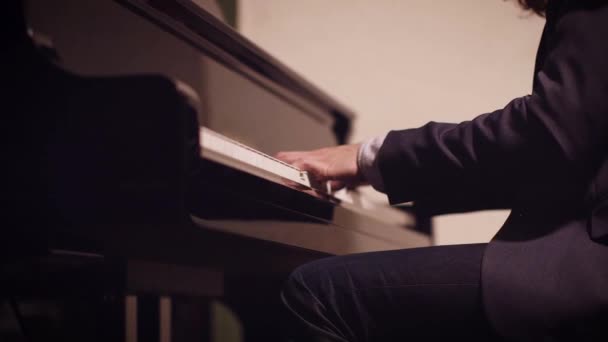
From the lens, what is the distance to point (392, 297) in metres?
0.81

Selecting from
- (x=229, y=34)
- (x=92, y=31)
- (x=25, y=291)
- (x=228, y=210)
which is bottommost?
(x=25, y=291)

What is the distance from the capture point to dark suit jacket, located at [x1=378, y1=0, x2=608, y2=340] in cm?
73

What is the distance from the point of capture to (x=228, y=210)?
101 centimetres

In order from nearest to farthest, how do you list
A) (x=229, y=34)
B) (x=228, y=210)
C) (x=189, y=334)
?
(x=228, y=210)
(x=229, y=34)
(x=189, y=334)

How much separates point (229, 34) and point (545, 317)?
0.99 m

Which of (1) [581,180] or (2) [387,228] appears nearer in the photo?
(1) [581,180]

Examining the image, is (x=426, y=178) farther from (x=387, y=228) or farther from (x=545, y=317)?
(x=387, y=228)

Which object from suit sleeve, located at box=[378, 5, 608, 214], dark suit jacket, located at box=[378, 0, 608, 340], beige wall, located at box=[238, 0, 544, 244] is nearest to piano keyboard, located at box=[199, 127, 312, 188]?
suit sleeve, located at box=[378, 5, 608, 214]

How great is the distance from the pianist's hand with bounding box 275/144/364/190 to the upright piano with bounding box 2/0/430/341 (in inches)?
1.2

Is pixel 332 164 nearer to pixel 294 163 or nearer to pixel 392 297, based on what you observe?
pixel 294 163

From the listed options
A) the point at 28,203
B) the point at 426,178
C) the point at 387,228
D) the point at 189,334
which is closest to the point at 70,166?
the point at 28,203

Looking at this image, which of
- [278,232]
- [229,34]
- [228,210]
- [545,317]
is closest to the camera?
[545,317]

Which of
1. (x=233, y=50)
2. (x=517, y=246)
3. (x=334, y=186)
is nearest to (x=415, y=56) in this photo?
(x=233, y=50)

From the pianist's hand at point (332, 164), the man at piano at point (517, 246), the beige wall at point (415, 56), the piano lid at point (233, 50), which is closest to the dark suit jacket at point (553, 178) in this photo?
the man at piano at point (517, 246)
